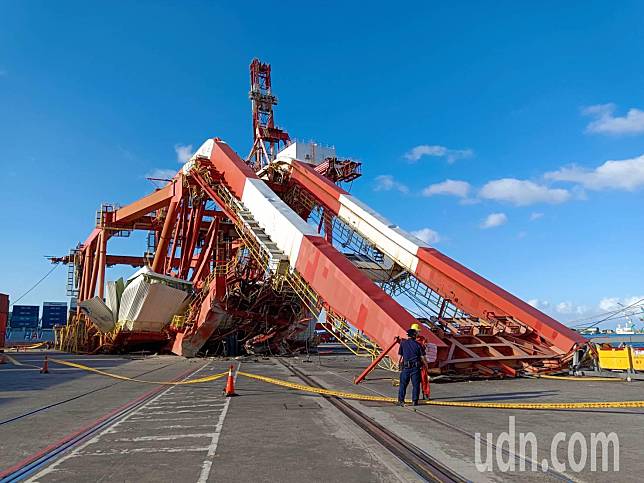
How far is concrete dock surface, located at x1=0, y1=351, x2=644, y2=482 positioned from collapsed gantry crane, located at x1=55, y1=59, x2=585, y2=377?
373cm

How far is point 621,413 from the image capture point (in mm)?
9078

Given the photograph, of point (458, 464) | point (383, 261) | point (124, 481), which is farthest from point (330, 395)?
point (383, 261)

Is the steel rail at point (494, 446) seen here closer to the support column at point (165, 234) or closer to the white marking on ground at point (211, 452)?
the white marking on ground at point (211, 452)

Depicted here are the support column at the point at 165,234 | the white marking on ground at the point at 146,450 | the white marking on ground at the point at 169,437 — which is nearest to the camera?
the white marking on ground at the point at 146,450

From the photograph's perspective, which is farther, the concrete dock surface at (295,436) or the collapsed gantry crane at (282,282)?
the collapsed gantry crane at (282,282)

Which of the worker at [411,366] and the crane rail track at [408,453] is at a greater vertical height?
the worker at [411,366]

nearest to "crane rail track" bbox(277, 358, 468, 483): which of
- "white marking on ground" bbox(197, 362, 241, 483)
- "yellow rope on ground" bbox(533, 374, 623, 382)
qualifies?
"white marking on ground" bbox(197, 362, 241, 483)

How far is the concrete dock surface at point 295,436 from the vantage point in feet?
18.6

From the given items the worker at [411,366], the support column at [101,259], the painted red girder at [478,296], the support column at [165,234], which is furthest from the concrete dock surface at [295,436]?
the support column at [101,259]

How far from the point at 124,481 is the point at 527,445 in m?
5.20

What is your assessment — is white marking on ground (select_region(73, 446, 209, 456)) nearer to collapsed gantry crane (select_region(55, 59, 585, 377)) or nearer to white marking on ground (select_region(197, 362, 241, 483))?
white marking on ground (select_region(197, 362, 241, 483))

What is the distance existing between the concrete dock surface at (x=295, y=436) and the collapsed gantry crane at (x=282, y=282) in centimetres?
373

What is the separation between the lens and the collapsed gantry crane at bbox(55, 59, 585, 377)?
54.4 feet

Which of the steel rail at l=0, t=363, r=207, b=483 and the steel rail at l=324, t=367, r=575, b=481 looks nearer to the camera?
the steel rail at l=324, t=367, r=575, b=481
